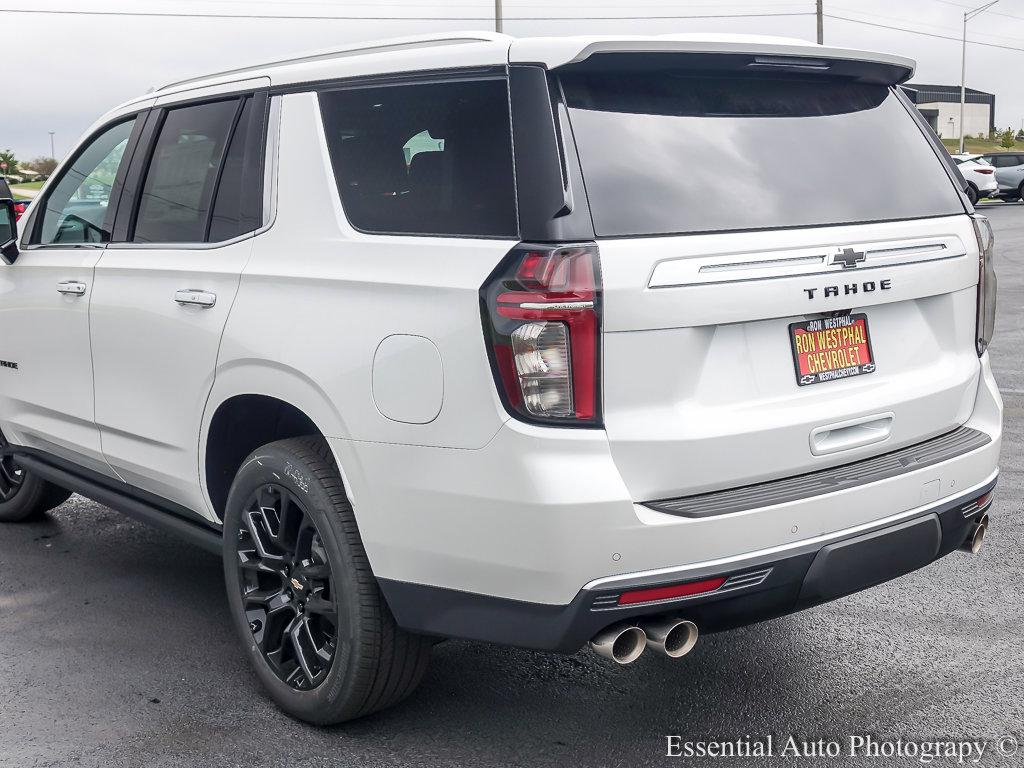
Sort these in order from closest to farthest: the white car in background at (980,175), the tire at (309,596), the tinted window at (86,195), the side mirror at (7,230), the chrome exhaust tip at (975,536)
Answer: the tire at (309,596) → the chrome exhaust tip at (975,536) → the tinted window at (86,195) → the side mirror at (7,230) → the white car in background at (980,175)

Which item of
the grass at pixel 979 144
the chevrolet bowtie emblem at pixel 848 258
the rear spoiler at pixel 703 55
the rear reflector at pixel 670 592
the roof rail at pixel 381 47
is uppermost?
the roof rail at pixel 381 47

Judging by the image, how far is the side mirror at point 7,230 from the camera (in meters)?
5.04

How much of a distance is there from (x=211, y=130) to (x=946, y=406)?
2.54 m

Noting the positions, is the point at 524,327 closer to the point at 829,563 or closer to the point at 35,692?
the point at 829,563

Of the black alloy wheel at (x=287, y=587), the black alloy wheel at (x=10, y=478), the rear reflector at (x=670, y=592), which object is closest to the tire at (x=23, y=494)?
the black alloy wheel at (x=10, y=478)

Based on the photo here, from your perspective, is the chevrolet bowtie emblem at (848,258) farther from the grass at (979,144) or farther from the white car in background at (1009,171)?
the grass at (979,144)

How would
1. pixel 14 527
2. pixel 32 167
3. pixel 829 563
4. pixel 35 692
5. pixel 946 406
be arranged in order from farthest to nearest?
pixel 32 167 → pixel 14 527 → pixel 35 692 → pixel 946 406 → pixel 829 563

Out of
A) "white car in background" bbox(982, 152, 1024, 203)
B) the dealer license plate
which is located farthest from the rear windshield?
"white car in background" bbox(982, 152, 1024, 203)

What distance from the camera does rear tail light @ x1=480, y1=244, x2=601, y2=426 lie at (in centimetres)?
278

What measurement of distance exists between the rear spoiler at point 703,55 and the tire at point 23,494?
3.77 metres

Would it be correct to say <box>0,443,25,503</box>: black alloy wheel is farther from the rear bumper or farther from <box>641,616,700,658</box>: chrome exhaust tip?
<box>641,616,700,658</box>: chrome exhaust tip

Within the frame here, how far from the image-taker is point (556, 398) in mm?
2805

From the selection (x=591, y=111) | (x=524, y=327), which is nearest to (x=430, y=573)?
(x=524, y=327)

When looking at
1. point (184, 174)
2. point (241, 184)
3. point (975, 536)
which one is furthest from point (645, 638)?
point (184, 174)
